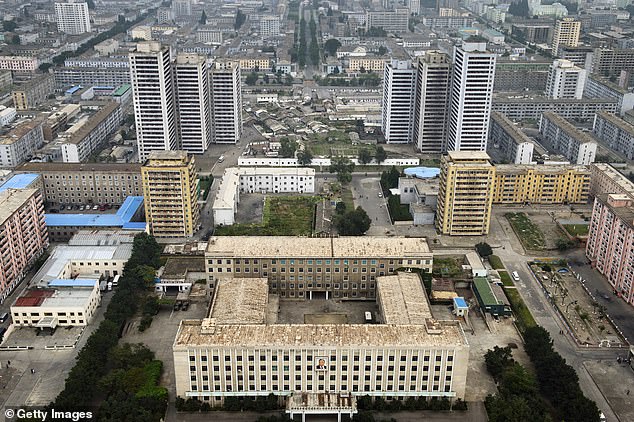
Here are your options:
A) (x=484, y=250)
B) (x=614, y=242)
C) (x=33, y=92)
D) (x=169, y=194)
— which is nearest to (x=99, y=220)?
(x=169, y=194)

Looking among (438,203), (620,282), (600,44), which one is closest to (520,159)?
(438,203)

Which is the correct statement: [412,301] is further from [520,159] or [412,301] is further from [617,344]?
[520,159]

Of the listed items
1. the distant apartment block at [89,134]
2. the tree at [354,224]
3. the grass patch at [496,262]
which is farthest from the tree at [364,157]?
→ the distant apartment block at [89,134]

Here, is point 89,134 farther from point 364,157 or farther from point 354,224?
point 354,224

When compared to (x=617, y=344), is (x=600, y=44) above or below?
above

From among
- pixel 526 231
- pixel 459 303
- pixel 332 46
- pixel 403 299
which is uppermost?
pixel 332 46

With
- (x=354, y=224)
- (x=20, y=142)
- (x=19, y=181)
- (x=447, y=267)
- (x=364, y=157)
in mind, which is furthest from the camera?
(x=364, y=157)

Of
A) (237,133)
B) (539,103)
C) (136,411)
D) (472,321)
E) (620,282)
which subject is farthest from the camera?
(539,103)

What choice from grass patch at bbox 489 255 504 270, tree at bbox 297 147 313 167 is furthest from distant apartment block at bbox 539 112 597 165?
tree at bbox 297 147 313 167

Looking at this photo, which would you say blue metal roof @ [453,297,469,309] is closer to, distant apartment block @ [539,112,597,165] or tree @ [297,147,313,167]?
tree @ [297,147,313,167]
